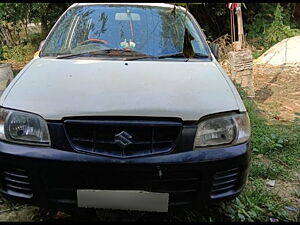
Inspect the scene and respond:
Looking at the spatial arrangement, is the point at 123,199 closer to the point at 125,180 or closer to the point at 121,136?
the point at 125,180

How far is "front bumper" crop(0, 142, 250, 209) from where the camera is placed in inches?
80.3

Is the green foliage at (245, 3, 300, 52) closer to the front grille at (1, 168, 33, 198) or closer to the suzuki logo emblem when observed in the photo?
the suzuki logo emblem

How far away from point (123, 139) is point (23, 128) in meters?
0.58

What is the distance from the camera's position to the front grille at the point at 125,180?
205 centimetres

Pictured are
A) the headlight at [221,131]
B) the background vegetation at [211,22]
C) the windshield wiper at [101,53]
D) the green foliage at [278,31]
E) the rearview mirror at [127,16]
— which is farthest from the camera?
the green foliage at [278,31]

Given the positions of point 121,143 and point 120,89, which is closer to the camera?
point 121,143

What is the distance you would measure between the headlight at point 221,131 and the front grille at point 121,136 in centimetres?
16

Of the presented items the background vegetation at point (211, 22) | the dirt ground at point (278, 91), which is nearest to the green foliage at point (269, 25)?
the background vegetation at point (211, 22)

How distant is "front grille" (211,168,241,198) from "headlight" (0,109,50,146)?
0.95 m

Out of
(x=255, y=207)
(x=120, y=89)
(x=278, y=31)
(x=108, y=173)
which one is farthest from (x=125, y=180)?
(x=278, y=31)

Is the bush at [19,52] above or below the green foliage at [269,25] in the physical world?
below

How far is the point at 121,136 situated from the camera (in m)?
2.05

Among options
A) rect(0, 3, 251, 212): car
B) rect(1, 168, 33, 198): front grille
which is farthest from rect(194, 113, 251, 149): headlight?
rect(1, 168, 33, 198): front grille

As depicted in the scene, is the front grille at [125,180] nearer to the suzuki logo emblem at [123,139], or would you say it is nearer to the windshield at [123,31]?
the suzuki logo emblem at [123,139]
